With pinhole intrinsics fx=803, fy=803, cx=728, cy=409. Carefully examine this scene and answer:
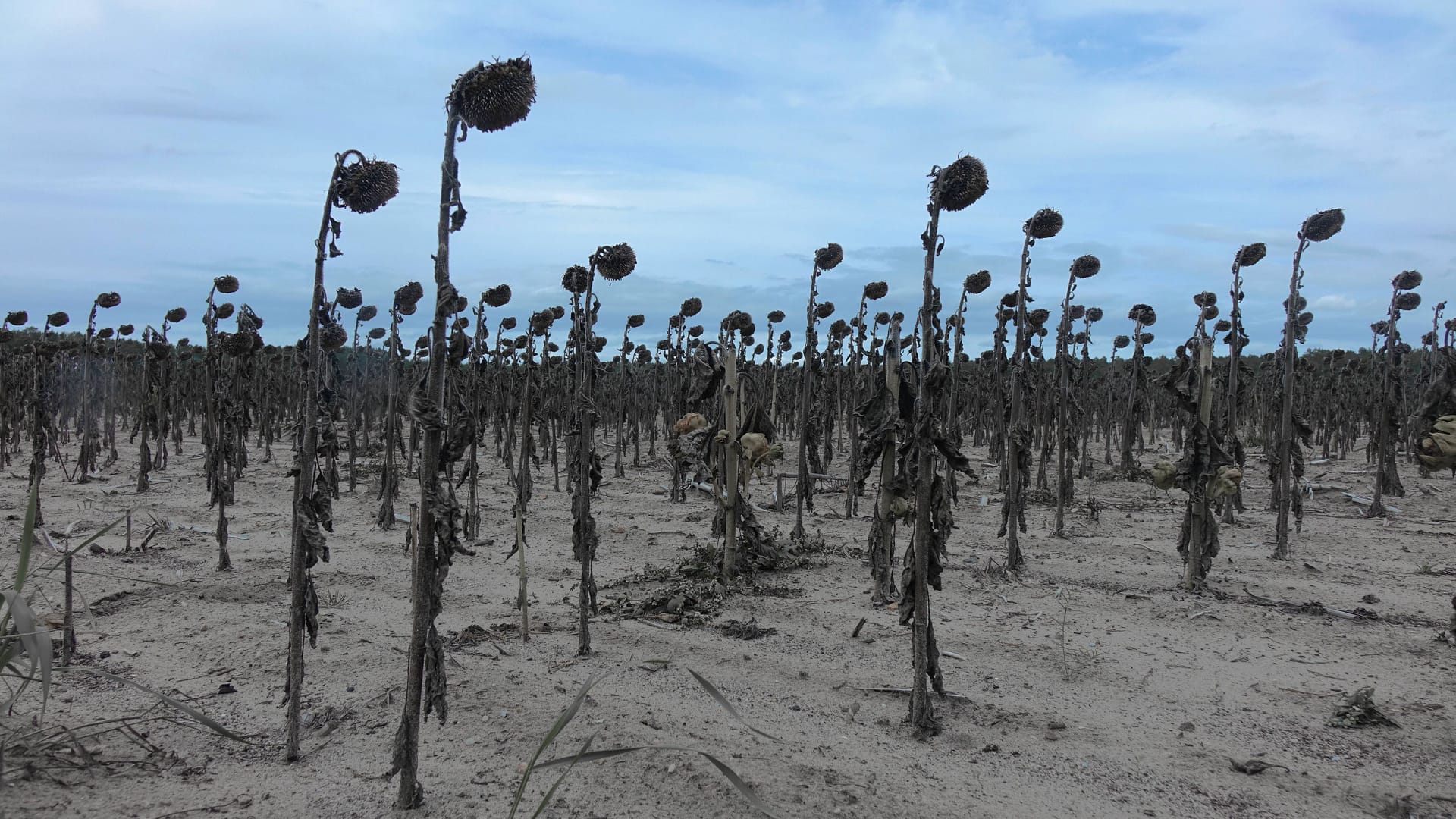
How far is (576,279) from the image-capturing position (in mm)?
6426

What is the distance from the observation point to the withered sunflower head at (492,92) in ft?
10.5

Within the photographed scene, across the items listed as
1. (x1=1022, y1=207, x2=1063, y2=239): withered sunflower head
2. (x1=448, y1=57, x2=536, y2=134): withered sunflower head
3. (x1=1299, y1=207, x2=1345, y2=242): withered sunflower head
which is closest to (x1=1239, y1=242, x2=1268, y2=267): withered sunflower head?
(x1=1299, y1=207, x2=1345, y2=242): withered sunflower head

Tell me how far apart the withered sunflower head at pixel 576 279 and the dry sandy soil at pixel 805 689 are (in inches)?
110

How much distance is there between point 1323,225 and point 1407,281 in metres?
5.19

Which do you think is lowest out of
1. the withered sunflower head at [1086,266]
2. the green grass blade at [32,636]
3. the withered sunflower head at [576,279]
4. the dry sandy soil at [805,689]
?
the dry sandy soil at [805,689]

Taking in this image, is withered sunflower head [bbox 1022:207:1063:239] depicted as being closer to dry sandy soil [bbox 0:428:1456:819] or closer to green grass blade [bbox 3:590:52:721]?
dry sandy soil [bbox 0:428:1456:819]

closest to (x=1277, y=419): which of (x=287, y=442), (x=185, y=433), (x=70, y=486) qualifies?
(x=70, y=486)

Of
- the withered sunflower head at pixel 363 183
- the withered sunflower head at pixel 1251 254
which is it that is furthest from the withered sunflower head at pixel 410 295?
the withered sunflower head at pixel 1251 254

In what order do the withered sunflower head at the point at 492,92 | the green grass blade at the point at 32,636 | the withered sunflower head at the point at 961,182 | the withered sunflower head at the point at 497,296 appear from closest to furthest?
the green grass blade at the point at 32,636 → the withered sunflower head at the point at 492,92 → the withered sunflower head at the point at 961,182 → the withered sunflower head at the point at 497,296

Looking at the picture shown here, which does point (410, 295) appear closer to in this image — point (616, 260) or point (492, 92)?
point (616, 260)

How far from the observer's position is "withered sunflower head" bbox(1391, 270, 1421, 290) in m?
12.1

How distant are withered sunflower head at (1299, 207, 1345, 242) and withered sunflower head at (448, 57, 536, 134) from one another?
8.96 metres

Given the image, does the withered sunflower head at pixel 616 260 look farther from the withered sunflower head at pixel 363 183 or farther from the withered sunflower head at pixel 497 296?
the withered sunflower head at pixel 497 296

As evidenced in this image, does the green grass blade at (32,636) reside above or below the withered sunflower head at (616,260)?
below
